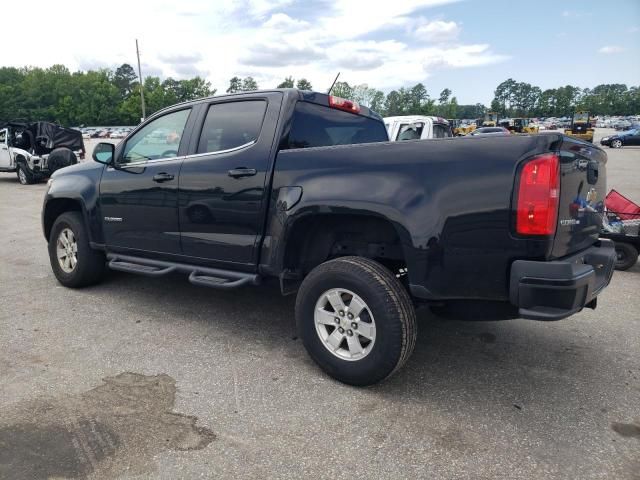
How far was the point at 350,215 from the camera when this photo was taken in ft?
10.6

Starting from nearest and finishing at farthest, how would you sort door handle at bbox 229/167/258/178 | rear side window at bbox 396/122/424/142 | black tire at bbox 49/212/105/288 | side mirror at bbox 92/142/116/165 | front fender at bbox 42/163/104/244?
door handle at bbox 229/167/258/178, side mirror at bbox 92/142/116/165, front fender at bbox 42/163/104/244, black tire at bbox 49/212/105/288, rear side window at bbox 396/122/424/142

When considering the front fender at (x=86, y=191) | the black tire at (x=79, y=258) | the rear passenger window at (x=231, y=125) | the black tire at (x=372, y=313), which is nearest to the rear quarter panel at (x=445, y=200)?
the black tire at (x=372, y=313)

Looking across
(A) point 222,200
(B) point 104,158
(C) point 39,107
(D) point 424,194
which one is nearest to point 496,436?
(D) point 424,194

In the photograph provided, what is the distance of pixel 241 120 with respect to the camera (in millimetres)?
3914

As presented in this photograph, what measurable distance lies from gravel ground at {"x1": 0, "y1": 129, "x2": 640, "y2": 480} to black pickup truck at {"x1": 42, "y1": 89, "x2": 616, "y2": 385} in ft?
1.33

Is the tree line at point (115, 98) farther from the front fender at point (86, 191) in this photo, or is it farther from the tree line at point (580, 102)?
the front fender at point (86, 191)

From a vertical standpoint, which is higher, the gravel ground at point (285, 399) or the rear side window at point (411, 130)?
the rear side window at point (411, 130)

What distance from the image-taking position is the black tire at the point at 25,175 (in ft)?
53.3

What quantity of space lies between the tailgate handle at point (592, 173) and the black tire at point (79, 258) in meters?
4.50

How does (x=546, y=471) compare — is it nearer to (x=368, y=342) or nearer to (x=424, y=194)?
(x=368, y=342)

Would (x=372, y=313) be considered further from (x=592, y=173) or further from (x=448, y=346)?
(x=592, y=173)

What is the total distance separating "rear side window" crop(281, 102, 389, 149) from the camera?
3791 millimetres

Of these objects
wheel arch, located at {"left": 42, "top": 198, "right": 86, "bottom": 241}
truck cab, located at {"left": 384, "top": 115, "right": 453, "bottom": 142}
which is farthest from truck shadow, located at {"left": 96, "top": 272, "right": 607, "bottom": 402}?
truck cab, located at {"left": 384, "top": 115, "right": 453, "bottom": 142}

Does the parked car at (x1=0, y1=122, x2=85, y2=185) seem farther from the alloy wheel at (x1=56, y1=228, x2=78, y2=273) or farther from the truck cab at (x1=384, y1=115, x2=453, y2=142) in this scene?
the alloy wheel at (x1=56, y1=228, x2=78, y2=273)
